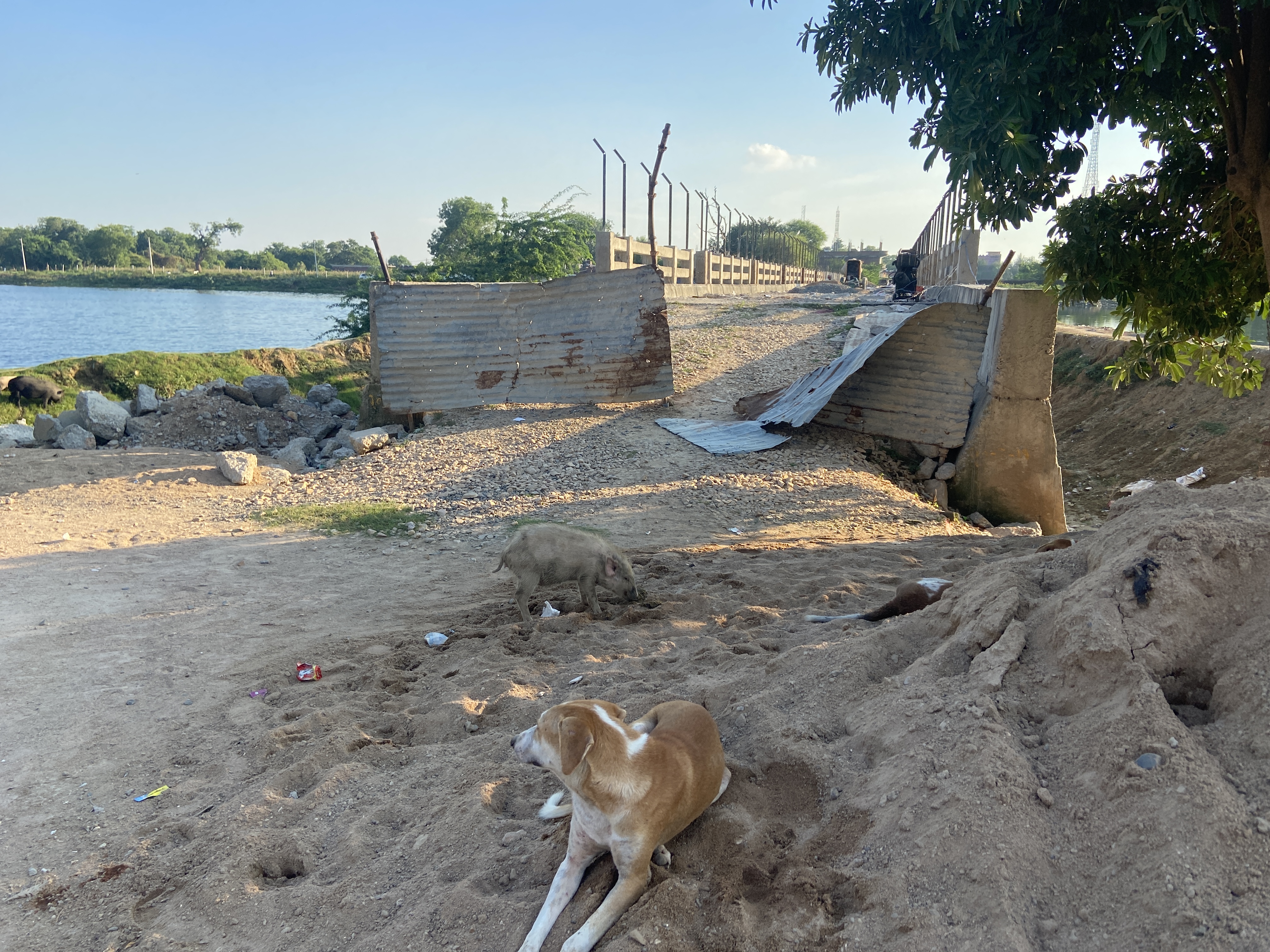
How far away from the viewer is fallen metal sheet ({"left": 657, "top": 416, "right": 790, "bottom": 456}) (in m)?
10.3

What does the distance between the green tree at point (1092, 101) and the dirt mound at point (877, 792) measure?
2.49 m

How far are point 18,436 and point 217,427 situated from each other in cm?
295

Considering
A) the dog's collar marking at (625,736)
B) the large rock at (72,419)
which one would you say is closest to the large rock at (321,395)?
the large rock at (72,419)

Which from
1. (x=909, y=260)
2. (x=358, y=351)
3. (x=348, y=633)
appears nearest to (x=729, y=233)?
(x=909, y=260)

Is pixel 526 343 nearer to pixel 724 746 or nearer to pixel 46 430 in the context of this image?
pixel 46 430

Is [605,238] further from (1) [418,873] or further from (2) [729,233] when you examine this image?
(2) [729,233]

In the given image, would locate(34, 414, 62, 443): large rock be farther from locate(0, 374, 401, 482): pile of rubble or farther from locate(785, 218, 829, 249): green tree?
locate(785, 218, 829, 249): green tree

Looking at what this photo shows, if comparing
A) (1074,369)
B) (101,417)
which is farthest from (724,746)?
(1074,369)

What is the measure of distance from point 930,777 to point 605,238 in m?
23.1

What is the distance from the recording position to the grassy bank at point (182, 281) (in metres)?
75.5

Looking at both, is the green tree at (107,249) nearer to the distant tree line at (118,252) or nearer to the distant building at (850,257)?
the distant tree line at (118,252)

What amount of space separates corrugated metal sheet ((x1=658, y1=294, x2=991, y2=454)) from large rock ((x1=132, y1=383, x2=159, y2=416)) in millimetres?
9567

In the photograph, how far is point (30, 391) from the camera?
1470cm

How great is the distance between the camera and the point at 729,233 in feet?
166
